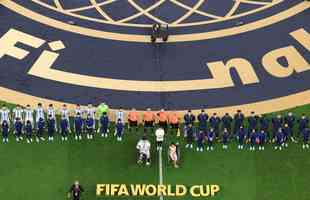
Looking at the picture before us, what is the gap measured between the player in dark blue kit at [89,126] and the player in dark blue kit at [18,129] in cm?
333

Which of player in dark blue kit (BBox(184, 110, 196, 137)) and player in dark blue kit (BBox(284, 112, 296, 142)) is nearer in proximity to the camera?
player in dark blue kit (BBox(184, 110, 196, 137))

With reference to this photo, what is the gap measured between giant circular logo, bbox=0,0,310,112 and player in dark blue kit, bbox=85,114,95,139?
2.07 meters

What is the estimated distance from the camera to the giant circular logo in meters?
41.5

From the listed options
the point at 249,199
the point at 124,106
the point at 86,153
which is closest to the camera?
the point at 249,199

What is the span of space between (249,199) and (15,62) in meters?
15.7

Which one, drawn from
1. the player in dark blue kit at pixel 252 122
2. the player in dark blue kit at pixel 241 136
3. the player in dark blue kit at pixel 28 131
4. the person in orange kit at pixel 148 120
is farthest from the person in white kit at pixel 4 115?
the player in dark blue kit at pixel 252 122

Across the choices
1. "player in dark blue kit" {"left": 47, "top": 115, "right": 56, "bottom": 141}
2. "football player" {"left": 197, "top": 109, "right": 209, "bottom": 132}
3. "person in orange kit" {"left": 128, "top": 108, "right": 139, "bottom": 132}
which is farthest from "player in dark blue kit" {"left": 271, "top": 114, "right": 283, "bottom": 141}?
"player in dark blue kit" {"left": 47, "top": 115, "right": 56, "bottom": 141}

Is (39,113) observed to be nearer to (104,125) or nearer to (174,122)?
(104,125)

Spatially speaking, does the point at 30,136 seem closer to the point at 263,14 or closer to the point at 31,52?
the point at 31,52

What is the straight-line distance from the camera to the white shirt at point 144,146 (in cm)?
3734

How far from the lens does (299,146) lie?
39.0m

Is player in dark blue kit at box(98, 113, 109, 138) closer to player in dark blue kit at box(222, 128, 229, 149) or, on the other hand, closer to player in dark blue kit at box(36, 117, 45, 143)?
player in dark blue kit at box(36, 117, 45, 143)

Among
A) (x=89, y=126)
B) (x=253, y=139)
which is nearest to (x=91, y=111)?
(x=89, y=126)

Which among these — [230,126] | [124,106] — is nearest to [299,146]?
[230,126]
